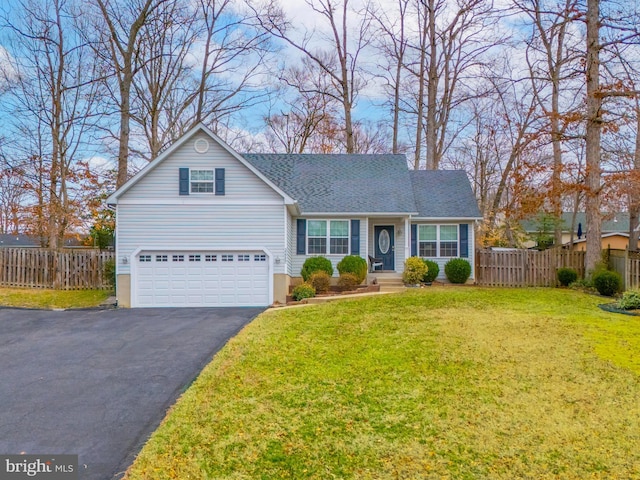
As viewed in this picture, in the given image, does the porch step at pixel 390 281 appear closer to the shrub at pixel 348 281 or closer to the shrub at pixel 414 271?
the shrub at pixel 414 271

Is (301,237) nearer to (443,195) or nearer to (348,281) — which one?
(348,281)

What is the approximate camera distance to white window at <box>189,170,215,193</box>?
15.2 meters

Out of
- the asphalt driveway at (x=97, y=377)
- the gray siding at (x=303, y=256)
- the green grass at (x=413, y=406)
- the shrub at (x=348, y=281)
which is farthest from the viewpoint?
the gray siding at (x=303, y=256)

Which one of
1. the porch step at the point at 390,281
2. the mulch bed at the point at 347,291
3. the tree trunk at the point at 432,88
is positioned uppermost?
the tree trunk at the point at 432,88

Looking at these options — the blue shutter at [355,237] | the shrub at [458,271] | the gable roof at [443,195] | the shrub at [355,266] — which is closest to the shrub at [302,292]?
the shrub at [355,266]

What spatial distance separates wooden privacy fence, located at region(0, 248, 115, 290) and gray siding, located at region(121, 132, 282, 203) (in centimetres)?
483

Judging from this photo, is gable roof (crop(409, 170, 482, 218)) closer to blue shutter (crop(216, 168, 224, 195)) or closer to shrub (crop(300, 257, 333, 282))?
shrub (crop(300, 257, 333, 282))

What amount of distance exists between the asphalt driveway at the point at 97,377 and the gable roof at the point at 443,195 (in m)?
9.68

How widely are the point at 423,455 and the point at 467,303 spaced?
923cm

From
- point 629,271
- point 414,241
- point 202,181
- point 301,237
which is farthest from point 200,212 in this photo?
point 629,271

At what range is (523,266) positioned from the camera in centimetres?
1783

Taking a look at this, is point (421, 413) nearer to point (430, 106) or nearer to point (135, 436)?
point (135, 436)

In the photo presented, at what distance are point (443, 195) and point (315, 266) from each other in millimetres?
6982

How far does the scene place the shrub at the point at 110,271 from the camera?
17641 millimetres
